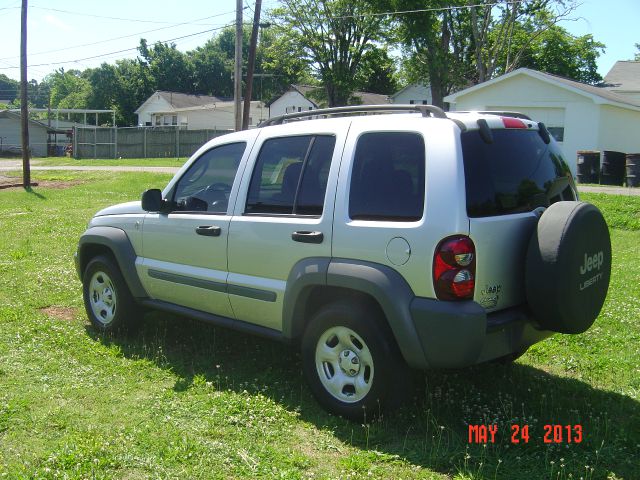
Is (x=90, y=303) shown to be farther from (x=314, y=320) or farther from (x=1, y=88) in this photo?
(x=1, y=88)

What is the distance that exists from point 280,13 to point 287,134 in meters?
46.7

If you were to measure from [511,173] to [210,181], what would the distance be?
2.49 meters

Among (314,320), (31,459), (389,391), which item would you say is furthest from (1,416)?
(389,391)

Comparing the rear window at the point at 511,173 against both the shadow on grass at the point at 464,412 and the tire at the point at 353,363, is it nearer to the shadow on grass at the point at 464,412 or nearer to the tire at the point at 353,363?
the tire at the point at 353,363

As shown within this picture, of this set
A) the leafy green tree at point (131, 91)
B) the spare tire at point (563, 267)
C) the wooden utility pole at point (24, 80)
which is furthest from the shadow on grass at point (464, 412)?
the leafy green tree at point (131, 91)

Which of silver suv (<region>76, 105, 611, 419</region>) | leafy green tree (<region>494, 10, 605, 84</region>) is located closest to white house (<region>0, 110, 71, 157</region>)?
leafy green tree (<region>494, 10, 605, 84</region>)

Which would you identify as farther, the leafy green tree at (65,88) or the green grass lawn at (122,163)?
the leafy green tree at (65,88)

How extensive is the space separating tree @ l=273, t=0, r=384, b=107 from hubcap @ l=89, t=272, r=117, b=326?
43.4 meters

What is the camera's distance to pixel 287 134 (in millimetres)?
4961

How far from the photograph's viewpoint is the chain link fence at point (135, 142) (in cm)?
4312

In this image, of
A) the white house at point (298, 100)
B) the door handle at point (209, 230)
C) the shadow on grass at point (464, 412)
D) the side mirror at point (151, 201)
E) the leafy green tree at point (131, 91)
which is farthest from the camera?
the leafy green tree at point (131, 91)

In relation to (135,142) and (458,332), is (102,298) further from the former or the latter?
(135,142)

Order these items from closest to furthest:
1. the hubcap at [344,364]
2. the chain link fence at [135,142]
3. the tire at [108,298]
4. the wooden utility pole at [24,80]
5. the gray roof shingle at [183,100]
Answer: the hubcap at [344,364] < the tire at [108,298] < the wooden utility pole at [24,80] < the chain link fence at [135,142] < the gray roof shingle at [183,100]

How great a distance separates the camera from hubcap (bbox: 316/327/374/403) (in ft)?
13.8
